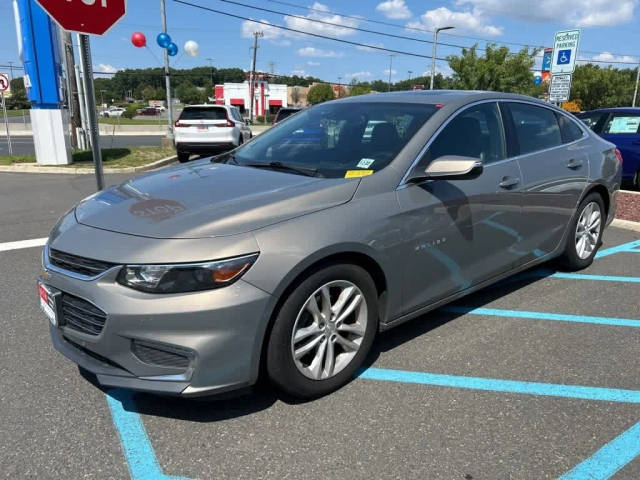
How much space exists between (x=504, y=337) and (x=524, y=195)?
109 cm

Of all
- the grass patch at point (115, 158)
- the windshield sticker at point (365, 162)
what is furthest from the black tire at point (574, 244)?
the grass patch at point (115, 158)

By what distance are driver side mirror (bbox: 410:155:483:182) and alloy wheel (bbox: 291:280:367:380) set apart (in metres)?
0.84

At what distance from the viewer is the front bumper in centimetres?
229

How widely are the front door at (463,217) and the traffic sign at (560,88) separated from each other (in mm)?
8485

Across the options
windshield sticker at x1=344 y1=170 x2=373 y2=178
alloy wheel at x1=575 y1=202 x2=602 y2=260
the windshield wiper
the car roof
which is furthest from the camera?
alloy wheel at x1=575 y1=202 x2=602 y2=260

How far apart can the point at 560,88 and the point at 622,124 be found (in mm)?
2001

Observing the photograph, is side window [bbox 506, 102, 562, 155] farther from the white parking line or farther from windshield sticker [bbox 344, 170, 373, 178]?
the white parking line

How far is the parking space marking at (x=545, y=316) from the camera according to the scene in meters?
3.90

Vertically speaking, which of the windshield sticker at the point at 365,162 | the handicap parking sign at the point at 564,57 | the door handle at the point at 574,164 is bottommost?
the door handle at the point at 574,164

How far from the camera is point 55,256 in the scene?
2.64m

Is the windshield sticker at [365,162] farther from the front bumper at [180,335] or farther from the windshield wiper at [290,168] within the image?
the front bumper at [180,335]

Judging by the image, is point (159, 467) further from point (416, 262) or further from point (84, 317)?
point (416, 262)

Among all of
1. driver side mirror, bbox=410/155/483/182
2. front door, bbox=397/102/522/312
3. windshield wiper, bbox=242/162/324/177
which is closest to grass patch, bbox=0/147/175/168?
windshield wiper, bbox=242/162/324/177

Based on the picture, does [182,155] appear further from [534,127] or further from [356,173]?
[356,173]
